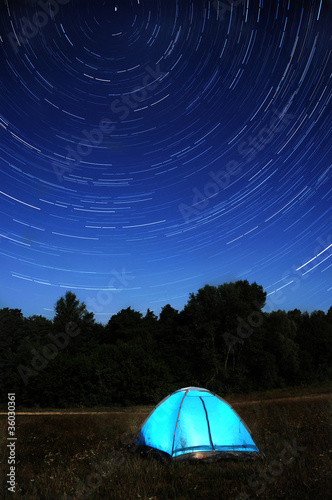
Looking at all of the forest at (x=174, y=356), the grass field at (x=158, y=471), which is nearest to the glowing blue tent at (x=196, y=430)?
the grass field at (x=158, y=471)

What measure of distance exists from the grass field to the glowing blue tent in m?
0.39

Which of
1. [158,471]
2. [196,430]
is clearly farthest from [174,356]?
[158,471]

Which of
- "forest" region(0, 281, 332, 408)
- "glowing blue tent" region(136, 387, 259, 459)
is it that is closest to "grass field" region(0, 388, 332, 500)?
"glowing blue tent" region(136, 387, 259, 459)

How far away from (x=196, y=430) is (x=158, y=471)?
5.19ft

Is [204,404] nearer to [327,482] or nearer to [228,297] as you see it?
[327,482]

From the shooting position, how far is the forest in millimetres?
26033

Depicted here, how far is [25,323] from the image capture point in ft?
154

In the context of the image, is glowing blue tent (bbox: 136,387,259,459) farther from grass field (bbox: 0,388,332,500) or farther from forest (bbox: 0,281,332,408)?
forest (bbox: 0,281,332,408)

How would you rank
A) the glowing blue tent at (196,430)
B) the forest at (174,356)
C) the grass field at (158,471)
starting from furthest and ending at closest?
the forest at (174,356)
the glowing blue tent at (196,430)
the grass field at (158,471)

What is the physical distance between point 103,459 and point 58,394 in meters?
20.2

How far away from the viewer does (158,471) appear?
695 cm

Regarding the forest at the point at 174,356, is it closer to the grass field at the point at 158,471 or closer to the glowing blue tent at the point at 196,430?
the grass field at the point at 158,471

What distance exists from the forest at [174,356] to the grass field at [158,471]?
16.3 meters

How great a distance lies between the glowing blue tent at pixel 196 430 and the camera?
25.8 feet
